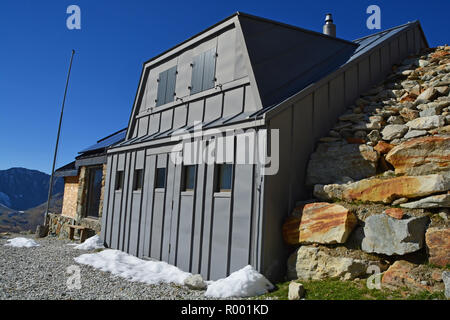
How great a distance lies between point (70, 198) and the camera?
15.9m

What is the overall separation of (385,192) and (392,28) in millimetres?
8094

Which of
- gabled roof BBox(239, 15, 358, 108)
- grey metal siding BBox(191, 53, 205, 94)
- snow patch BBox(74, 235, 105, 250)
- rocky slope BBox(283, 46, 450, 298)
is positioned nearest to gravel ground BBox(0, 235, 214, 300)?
snow patch BBox(74, 235, 105, 250)

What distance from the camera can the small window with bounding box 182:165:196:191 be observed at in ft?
27.3

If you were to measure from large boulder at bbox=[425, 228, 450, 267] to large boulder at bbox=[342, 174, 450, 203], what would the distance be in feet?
2.39

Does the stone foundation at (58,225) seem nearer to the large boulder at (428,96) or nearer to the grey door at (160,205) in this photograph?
the grey door at (160,205)

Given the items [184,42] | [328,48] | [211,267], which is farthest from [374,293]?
[184,42]

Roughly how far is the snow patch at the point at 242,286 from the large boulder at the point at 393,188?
2242 millimetres

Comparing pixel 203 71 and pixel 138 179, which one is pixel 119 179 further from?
pixel 203 71

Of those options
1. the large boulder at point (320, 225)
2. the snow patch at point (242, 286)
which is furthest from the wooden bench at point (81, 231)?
the large boulder at point (320, 225)

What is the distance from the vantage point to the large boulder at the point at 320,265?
5531 mm

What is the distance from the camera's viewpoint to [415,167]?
19.6ft

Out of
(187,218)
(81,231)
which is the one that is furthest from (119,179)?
(187,218)

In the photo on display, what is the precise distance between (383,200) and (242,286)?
9.57ft
